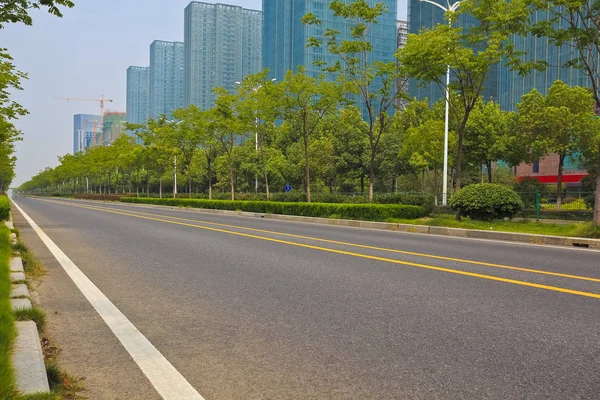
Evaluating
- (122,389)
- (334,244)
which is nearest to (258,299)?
(122,389)

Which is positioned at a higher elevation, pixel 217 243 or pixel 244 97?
pixel 244 97

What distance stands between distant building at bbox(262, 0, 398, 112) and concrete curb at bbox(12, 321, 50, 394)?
93.1 metres

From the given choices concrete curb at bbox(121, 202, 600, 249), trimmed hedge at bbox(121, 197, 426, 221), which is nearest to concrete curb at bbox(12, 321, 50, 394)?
concrete curb at bbox(121, 202, 600, 249)

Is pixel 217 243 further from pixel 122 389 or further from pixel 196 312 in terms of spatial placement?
pixel 122 389

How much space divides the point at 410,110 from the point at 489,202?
30.4 metres

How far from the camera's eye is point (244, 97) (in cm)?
3334

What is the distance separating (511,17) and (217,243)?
12.0 metres

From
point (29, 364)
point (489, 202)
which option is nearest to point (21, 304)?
point (29, 364)

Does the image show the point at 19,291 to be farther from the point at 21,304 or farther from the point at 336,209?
the point at 336,209

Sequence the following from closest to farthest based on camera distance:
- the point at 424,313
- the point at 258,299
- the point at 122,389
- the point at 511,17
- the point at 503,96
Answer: the point at 122,389 < the point at 424,313 < the point at 258,299 < the point at 511,17 < the point at 503,96

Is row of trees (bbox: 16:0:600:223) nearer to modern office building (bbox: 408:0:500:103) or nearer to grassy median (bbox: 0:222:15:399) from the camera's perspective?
grassy median (bbox: 0:222:15:399)

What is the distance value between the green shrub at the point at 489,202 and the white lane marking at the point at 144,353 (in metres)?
12.6

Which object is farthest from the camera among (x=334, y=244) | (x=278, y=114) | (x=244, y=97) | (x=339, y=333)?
(x=244, y=97)

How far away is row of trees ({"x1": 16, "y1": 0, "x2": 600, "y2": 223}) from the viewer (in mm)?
17953
